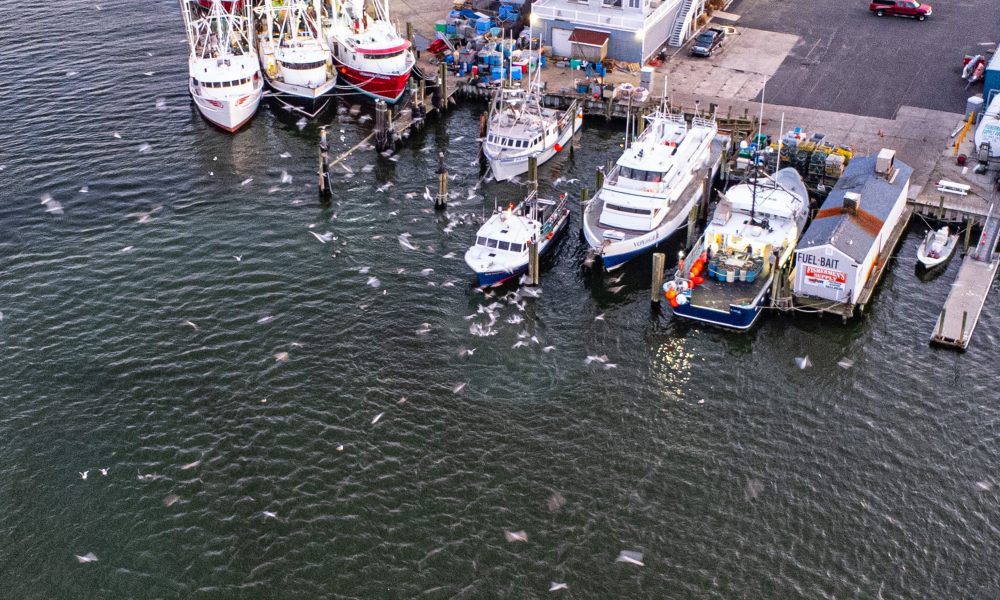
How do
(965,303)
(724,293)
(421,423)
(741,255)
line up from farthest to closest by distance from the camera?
(741,255), (724,293), (965,303), (421,423)

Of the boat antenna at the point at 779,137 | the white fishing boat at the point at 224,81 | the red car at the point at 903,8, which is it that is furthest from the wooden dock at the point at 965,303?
the white fishing boat at the point at 224,81

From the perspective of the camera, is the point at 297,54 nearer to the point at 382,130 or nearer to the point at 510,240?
the point at 382,130

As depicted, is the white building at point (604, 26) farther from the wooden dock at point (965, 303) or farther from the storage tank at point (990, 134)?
the wooden dock at point (965, 303)

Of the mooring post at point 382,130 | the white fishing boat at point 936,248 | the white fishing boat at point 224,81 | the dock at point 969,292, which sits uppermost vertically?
the white fishing boat at point 224,81

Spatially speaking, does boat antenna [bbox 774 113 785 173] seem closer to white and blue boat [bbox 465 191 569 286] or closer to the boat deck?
the boat deck

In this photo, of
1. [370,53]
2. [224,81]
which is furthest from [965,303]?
[224,81]

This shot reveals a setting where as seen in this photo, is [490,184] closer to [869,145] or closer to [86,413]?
[869,145]
